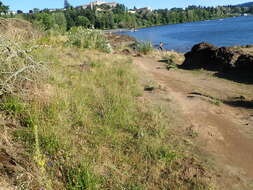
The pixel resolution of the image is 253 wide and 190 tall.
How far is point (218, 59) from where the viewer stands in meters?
A: 12.5

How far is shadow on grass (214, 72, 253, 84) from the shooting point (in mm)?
10016

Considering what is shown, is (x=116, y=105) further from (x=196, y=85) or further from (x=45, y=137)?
(x=196, y=85)

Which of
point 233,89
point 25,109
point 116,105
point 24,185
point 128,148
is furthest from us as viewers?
point 233,89

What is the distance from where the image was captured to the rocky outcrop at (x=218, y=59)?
11.1 metres

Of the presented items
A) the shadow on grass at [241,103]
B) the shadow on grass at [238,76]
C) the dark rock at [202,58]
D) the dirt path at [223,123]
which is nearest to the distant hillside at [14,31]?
the dirt path at [223,123]

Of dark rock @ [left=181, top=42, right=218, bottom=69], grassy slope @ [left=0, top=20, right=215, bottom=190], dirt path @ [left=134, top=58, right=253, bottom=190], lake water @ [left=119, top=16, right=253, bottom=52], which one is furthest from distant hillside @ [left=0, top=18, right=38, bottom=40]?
lake water @ [left=119, top=16, right=253, bottom=52]

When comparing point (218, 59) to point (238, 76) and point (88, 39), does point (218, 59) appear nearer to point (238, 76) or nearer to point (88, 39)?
point (238, 76)

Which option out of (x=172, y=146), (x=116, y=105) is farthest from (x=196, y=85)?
(x=172, y=146)

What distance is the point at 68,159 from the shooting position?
3520 millimetres

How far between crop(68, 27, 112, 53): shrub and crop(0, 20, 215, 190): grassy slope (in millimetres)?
8881

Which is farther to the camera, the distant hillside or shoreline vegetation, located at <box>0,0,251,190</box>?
the distant hillside

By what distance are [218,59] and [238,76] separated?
2.02m

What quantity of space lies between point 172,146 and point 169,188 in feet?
3.22

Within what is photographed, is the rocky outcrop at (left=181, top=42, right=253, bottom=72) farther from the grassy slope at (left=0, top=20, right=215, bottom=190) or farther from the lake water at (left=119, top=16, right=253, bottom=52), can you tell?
the lake water at (left=119, top=16, right=253, bottom=52)
